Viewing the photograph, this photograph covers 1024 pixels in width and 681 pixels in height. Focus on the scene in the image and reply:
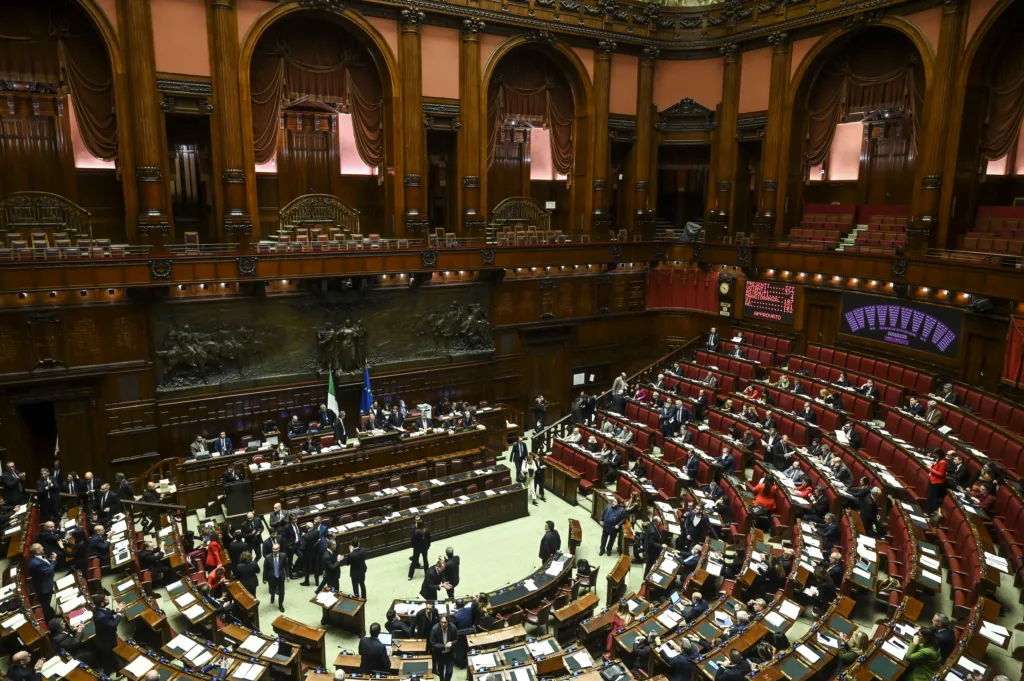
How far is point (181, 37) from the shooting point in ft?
51.1

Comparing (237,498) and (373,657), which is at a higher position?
(373,657)

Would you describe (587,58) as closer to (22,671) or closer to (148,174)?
(148,174)

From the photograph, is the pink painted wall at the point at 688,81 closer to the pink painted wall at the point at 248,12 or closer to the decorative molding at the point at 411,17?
the decorative molding at the point at 411,17

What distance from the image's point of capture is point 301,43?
17922 mm

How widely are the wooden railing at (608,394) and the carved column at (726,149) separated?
353cm

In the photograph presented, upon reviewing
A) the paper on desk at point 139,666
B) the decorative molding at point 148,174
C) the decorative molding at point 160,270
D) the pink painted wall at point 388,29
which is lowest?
the paper on desk at point 139,666

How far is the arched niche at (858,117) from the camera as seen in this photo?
17.9 metres

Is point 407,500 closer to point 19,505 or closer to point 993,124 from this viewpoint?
point 19,505

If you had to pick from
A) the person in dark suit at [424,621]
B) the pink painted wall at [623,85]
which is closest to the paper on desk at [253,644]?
the person in dark suit at [424,621]

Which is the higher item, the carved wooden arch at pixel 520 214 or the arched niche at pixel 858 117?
the arched niche at pixel 858 117

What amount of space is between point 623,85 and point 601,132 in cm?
179

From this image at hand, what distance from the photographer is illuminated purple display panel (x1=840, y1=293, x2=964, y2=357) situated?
15.2 meters

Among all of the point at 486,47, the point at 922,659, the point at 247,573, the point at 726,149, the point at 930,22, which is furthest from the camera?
the point at 726,149

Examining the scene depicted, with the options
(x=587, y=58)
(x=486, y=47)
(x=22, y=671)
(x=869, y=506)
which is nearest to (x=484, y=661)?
(x=22, y=671)
